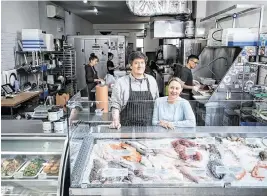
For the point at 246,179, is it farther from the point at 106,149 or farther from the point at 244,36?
the point at 244,36

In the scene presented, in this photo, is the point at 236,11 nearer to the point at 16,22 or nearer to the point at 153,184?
the point at 153,184

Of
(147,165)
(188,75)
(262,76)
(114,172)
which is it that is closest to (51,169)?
(114,172)

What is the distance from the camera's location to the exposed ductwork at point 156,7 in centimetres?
Answer: 564

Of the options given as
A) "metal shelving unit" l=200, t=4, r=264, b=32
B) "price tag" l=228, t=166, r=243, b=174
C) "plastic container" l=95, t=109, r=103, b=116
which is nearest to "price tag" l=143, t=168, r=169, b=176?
"price tag" l=228, t=166, r=243, b=174

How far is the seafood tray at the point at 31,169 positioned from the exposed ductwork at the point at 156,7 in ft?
14.1

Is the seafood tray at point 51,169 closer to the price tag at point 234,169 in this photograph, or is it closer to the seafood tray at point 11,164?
the seafood tray at point 11,164

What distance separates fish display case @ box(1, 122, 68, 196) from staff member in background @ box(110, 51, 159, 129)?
475 millimetres

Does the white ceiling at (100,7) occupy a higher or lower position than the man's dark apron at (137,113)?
higher

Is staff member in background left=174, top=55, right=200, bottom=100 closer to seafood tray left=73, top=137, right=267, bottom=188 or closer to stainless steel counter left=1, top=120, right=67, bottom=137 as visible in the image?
seafood tray left=73, top=137, right=267, bottom=188

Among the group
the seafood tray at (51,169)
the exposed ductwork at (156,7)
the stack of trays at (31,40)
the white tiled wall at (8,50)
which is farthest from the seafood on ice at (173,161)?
the stack of trays at (31,40)

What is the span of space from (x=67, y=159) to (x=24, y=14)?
19.5 feet

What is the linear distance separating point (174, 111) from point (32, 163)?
3.87 ft

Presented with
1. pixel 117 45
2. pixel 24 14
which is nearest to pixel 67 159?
pixel 24 14

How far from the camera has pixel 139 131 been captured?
2080mm
